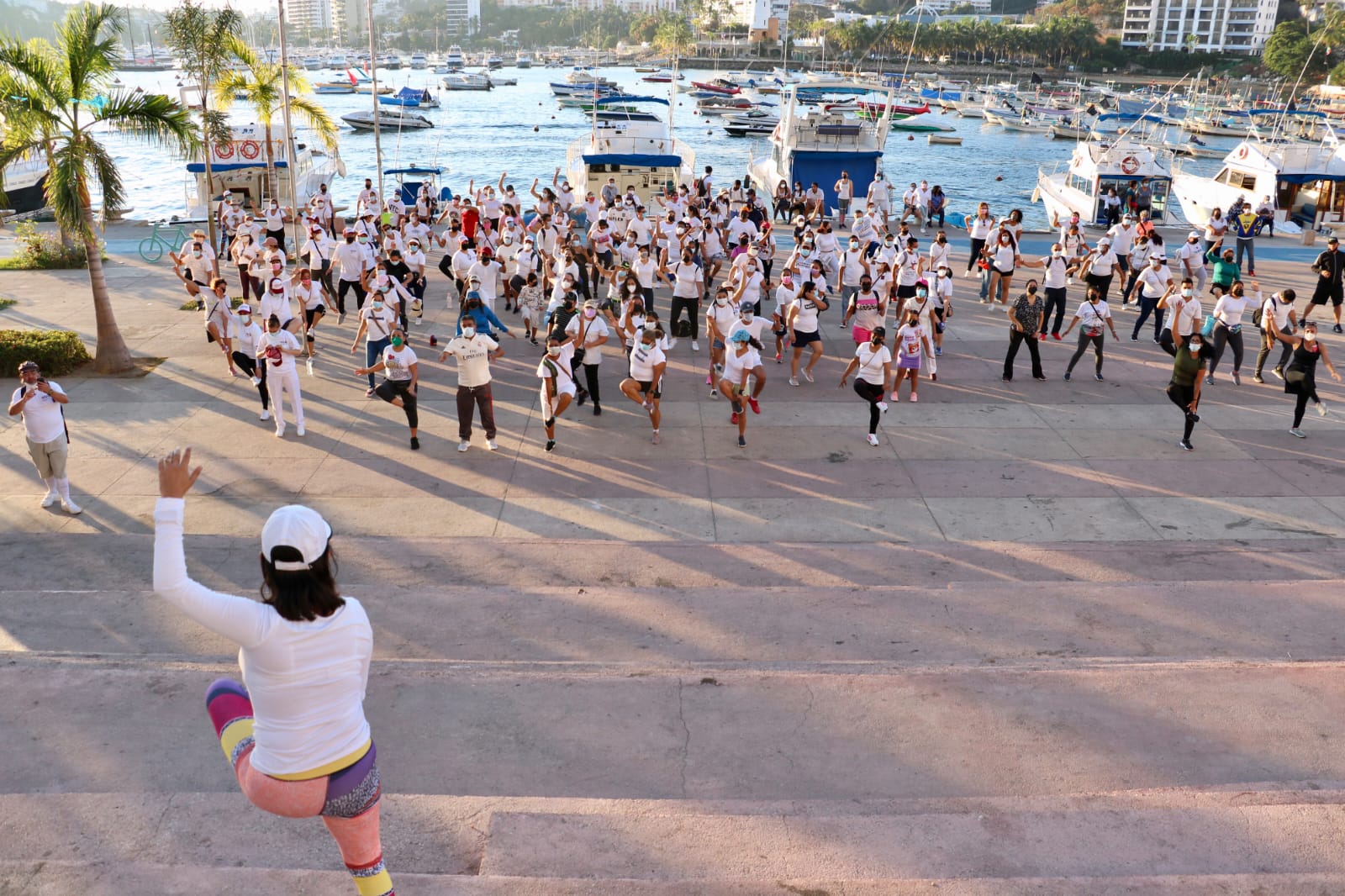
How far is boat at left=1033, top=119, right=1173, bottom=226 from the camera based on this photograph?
29.2 metres

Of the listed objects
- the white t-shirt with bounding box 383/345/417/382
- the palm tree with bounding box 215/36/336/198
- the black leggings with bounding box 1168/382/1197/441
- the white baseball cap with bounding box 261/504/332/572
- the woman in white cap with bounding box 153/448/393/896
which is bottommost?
the black leggings with bounding box 1168/382/1197/441

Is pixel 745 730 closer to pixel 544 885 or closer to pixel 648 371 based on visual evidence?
pixel 544 885

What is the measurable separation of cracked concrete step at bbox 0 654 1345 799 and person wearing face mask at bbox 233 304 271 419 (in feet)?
20.9

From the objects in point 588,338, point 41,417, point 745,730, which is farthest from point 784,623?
point 41,417

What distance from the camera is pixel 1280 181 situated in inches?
1172

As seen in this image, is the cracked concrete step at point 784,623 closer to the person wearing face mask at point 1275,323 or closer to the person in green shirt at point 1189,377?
the person in green shirt at point 1189,377

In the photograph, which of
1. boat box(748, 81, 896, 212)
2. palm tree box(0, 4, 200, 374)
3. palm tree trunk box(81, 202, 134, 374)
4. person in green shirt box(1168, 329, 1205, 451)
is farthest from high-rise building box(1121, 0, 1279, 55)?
palm tree trunk box(81, 202, 134, 374)

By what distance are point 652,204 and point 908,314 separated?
57.8 feet

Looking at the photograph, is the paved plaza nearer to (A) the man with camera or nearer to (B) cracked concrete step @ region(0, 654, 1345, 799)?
(B) cracked concrete step @ region(0, 654, 1345, 799)

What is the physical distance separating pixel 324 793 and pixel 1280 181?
1309 inches

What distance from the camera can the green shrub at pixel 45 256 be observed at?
21594 millimetres

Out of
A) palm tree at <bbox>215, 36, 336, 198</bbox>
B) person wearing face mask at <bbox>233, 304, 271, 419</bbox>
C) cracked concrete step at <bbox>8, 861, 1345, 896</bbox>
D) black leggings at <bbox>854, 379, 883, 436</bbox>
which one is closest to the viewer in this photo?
cracked concrete step at <bbox>8, 861, 1345, 896</bbox>

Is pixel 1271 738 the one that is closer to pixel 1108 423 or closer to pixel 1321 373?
pixel 1108 423

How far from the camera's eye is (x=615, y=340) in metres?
17.0
